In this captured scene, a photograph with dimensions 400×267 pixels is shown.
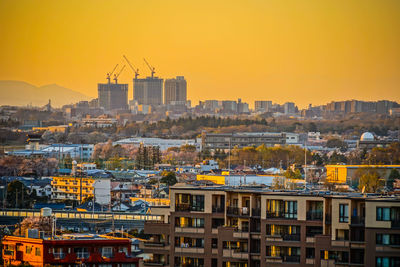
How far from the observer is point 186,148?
106375 millimetres

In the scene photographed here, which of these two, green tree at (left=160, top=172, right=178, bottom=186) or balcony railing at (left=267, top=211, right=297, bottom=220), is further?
green tree at (left=160, top=172, right=178, bottom=186)

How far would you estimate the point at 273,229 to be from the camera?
21047mm

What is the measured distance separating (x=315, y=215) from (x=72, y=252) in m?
5.81

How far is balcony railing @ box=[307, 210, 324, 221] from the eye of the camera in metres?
20.7

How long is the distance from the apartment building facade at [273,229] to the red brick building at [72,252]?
2.43 m

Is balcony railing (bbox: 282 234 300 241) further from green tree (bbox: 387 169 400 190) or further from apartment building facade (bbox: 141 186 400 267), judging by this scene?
green tree (bbox: 387 169 400 190)

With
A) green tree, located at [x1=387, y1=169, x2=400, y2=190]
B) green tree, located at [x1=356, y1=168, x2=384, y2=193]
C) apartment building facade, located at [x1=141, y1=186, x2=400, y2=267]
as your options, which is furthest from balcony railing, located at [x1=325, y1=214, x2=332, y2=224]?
green tree, located at [x1=387, y1=169, x2=400, y2=190]

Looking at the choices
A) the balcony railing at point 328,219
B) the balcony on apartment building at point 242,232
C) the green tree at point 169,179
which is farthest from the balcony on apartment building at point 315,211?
the green tree at point 169,179

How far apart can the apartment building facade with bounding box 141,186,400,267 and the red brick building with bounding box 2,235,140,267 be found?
2.43 m

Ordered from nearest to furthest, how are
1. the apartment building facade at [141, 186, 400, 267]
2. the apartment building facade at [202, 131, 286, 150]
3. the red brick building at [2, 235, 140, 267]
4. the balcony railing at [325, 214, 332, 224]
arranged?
1. the apartment building facade at [141, 186, 400, 267]
2. the balcony railing at [325, 214, 332, 224]
3. the red brick building at [2, 235, 140, 267]
4. the apartment building facade at [202, 131, 286, 150]

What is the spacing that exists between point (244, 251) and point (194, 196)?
149 centimetres

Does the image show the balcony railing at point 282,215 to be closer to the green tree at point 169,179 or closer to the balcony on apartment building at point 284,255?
the balcony on apartment building at point 284,255

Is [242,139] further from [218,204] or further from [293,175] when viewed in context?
[218,204]

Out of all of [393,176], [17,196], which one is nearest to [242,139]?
[393,176]
